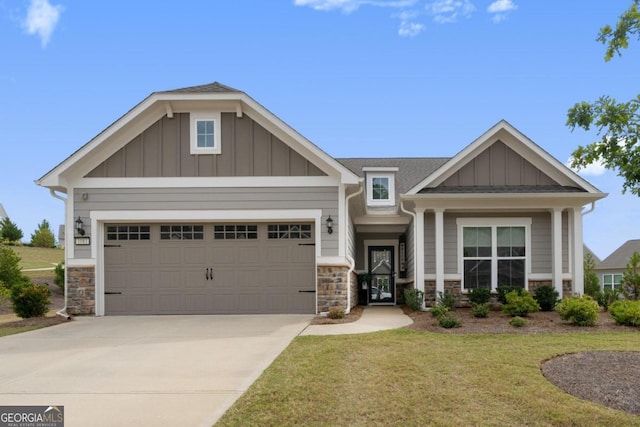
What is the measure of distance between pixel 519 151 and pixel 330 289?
6.01 meters

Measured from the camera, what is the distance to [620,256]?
30734mm

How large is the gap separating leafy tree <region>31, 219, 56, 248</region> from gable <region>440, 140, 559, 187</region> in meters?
30.8

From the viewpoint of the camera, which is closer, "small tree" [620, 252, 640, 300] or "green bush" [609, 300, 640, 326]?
"green bush" [609, 300, 640, 326]

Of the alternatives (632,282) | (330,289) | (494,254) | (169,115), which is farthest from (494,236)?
(169,115)

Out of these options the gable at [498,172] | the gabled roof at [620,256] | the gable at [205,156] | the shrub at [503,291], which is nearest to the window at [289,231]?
the gable at [205,156]

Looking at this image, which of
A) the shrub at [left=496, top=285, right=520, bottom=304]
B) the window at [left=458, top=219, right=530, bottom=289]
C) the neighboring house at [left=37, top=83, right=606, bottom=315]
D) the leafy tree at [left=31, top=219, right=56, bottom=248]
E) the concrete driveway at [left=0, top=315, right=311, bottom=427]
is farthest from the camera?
the leafy tree at [left=31, top=219, right=56, bottom=248]

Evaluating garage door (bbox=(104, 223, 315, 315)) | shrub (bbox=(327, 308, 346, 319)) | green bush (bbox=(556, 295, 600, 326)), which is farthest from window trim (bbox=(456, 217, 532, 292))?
garage door (bbox=(104, 223, 315, 315))

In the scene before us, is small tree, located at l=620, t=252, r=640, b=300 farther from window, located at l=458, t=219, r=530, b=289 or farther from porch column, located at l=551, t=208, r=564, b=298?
window, located at l=458, t=219, r=530, b=289

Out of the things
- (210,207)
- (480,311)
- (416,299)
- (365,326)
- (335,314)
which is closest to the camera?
(365,326)

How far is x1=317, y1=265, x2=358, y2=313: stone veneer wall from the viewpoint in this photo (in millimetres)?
12637

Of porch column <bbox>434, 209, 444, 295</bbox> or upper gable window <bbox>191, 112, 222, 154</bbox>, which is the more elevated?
upper gable window <bbox>191, 112, 222, 154</bbox>

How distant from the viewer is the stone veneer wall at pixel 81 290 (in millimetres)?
12984

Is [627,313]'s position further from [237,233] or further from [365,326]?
[237,233]

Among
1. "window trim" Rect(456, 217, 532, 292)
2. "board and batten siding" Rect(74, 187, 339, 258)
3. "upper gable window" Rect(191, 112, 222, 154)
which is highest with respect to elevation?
"upper gable window" Rect(191, 112, 222, 154)
